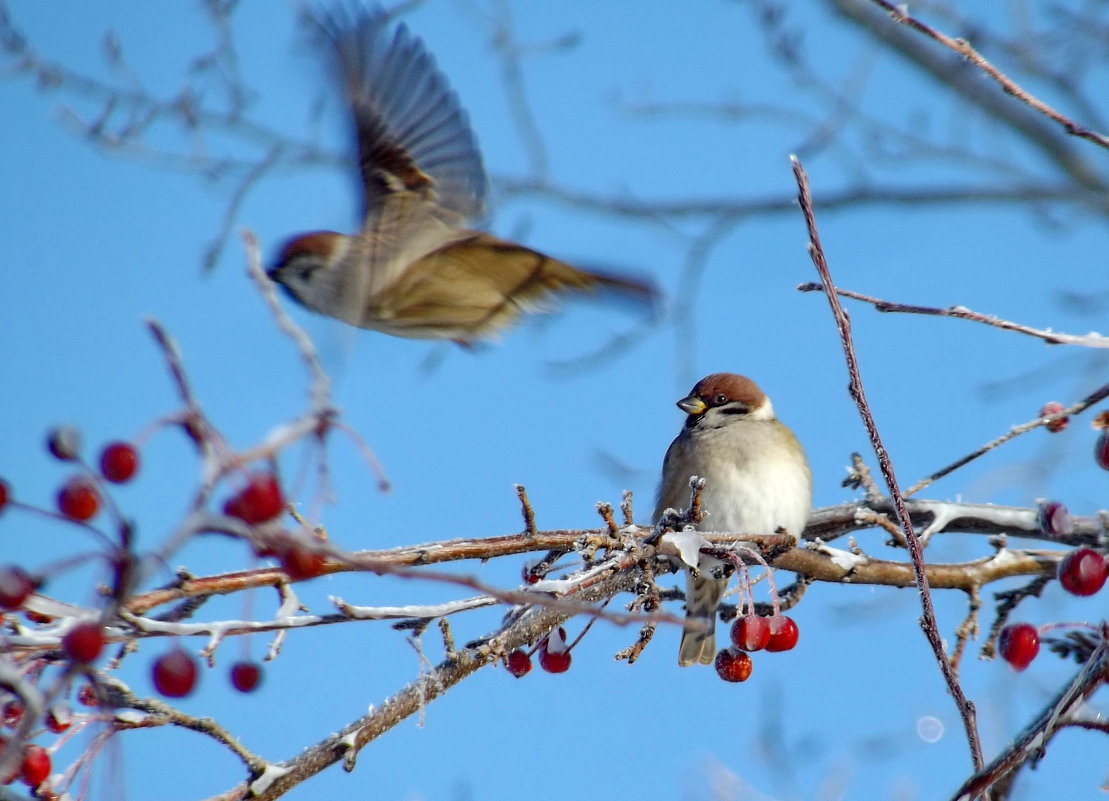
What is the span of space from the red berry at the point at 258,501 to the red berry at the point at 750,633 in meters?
1.47

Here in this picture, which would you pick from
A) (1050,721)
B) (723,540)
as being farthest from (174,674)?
(1050,721)

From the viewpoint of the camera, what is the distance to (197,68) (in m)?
5.33

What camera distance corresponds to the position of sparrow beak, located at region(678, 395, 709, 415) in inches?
168

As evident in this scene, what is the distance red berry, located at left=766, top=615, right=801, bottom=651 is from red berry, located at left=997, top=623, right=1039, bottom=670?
43cm

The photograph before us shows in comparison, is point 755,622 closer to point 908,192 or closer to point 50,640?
point 50,640

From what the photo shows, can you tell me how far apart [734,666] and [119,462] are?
1.54 metres

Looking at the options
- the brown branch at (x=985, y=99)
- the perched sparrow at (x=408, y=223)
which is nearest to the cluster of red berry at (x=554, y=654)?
the perched sparrow at (x=408, y=223)

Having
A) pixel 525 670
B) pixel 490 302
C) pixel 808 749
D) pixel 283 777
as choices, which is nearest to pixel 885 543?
pixel 525 670

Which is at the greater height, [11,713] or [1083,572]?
[1083,572]

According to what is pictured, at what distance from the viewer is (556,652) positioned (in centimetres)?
257

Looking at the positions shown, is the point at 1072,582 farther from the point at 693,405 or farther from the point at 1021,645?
the point at 693,405

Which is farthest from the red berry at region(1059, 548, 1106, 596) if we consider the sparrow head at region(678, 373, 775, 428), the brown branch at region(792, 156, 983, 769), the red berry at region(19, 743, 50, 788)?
the sparrow head at region(678, 373, 775, 428)

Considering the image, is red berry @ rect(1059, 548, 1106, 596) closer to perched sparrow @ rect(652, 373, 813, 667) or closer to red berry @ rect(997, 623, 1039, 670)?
red berry @ rect(997, 623, 1039, 670)

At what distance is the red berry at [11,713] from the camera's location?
5.30 ft
